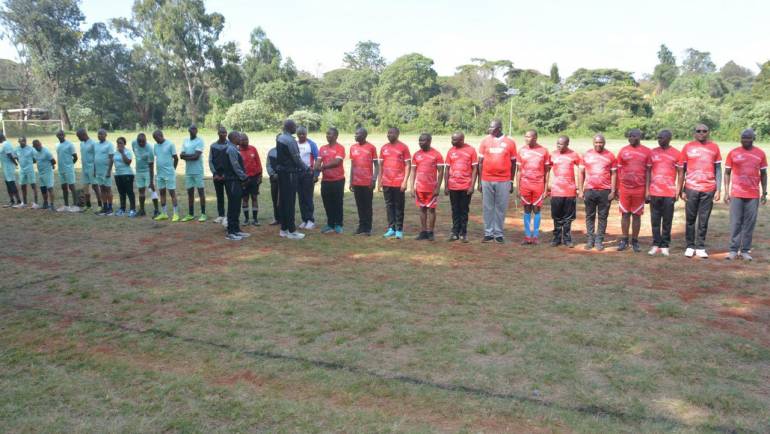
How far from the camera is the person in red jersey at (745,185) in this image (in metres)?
7.60

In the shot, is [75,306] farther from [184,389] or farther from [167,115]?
[167,115]

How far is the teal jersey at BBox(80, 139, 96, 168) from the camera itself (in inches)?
440

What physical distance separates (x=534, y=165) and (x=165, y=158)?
6497 mm

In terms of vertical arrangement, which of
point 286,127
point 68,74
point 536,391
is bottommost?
point 536,391

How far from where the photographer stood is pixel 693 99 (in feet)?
149

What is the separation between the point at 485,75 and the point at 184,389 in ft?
225

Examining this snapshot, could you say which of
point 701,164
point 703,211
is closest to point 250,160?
point 701,164

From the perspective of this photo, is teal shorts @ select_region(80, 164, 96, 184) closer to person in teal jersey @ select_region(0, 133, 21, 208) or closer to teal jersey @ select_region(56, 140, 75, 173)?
teal jersey @ select_region(56, 140, 75, 173)

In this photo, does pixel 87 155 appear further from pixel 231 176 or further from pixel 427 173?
pixel 427 173

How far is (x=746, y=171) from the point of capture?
300 inches

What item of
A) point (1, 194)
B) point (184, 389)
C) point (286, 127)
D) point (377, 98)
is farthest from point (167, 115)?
point (184, 389)

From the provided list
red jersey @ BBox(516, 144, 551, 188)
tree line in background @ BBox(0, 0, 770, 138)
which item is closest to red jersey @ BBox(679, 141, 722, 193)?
red jersey @ BBox(516, 144, 551, 188)

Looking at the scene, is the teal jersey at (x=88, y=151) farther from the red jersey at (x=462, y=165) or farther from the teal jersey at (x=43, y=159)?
the red jersey at (x=462, y=165)

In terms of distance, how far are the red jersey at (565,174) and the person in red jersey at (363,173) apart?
2.87 m
